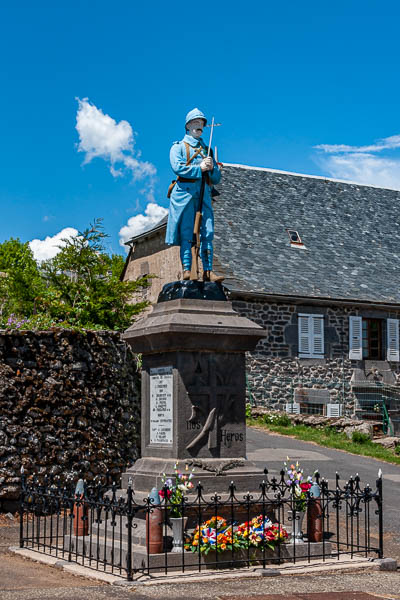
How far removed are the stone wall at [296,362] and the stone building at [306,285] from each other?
32 millimetres

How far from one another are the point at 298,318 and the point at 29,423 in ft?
47.2

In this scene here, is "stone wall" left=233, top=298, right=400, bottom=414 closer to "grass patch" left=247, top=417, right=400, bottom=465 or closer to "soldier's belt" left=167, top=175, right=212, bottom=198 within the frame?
"grass patch" left=247, top=417, right=400, bottom=465

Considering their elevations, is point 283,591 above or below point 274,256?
below

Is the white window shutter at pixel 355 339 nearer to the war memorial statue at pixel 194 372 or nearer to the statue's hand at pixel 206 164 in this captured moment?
the war memorial statue at pixel 194 372

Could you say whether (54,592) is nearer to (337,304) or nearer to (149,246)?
(337,304)

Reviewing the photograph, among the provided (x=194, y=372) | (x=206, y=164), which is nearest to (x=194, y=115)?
(x=206, y=164)

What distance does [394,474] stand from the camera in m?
16.4

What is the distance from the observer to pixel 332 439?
20.2 meters

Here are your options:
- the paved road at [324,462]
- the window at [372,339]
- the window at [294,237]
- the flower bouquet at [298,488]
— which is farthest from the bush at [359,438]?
the flower bouquet at [298,488]

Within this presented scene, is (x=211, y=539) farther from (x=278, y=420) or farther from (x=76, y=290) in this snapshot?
(x=278, y=420)

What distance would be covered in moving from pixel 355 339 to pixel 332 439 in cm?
716

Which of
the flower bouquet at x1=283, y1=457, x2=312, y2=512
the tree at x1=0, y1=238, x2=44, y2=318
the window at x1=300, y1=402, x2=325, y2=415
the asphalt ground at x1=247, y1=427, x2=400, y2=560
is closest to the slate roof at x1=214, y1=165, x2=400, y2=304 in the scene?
the window at x1=300, y1=402, x2=325, y2=415

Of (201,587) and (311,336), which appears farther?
(311,336)

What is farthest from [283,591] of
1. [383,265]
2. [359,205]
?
[359,205]
